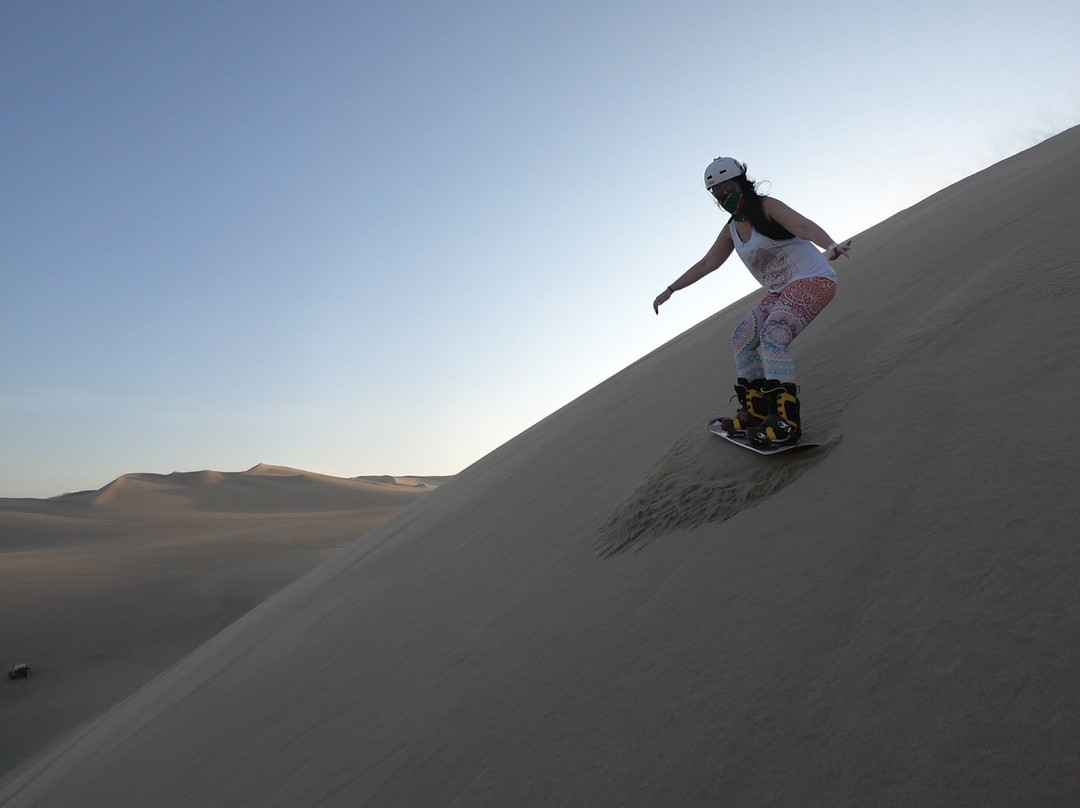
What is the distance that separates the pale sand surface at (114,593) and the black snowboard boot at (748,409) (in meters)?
8.68

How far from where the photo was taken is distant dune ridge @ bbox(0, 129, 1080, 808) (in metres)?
1.40

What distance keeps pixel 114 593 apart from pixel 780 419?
1315 cm

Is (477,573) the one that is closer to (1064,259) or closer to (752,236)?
(752,236)

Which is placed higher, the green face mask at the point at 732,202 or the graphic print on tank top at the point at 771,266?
the green face mask at the point at 732,202

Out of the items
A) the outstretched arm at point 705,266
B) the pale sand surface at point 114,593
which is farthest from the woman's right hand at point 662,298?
the pale sand surface at point 114,593

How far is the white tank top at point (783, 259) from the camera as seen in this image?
307cm

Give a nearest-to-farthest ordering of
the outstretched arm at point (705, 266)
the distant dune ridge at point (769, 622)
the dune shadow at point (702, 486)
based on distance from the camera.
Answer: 1. the distant dune ridge at point (769, 622)
2. the dune shadow at point (702, 486)
3. the outstretched arm at point (705, 266)

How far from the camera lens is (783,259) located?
3121 mm

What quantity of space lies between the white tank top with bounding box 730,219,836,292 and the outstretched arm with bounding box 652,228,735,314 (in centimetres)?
16

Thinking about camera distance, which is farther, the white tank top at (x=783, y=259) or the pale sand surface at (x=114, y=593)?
the pale sand surface at (x=114, y=593)

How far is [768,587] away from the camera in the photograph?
1.98m

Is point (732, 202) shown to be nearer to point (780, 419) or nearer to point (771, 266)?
point (771, 266)

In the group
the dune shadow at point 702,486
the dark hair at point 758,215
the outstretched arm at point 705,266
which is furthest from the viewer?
the outstretched arm at point 705,266

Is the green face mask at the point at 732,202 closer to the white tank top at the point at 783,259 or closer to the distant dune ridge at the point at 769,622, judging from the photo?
the white tank top at the point at 783,259
